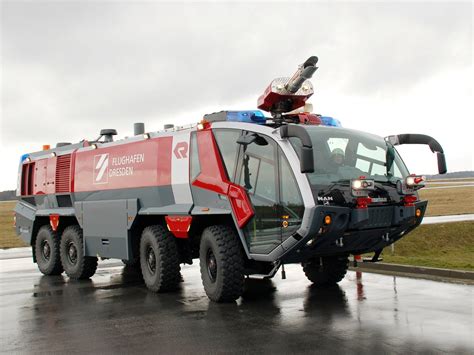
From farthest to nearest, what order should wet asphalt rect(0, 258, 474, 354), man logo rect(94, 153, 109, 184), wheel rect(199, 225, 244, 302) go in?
man logo rect(94, 153, 109, 184) < wheel rect(199, 225, 244, 302) < wet asphalt rect(0, 258, 474, 354)

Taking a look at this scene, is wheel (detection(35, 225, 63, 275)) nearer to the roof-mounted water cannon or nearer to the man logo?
the man logo

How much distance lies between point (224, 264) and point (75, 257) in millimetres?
5583

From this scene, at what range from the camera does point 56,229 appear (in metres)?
13.7

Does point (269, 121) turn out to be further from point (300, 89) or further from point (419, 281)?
point (419, 281)

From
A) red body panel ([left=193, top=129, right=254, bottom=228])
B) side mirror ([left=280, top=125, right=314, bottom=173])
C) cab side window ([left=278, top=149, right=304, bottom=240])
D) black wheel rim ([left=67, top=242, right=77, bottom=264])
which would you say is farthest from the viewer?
black wheel rim ([left=67, top=242, right=77, bottom=264])

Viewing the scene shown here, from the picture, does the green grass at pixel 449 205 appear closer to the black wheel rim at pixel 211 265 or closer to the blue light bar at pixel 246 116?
the blue light bar at pixel 246 116

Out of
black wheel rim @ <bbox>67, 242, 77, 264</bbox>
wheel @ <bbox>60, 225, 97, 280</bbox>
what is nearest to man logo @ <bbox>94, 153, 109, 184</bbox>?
wheel @ <bbox>60, 225, 97, 280</bbox>

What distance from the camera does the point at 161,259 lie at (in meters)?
10.1

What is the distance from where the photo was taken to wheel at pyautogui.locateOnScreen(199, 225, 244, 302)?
343 inches

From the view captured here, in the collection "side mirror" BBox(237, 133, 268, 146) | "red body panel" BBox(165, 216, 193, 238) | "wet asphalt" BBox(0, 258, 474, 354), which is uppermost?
"side mirror" BBox(237, 133, 268, 146)

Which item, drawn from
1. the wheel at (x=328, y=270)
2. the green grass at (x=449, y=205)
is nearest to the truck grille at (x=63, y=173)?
the wheel at (x=328, y=270)

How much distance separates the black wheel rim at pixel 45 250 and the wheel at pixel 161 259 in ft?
15.0

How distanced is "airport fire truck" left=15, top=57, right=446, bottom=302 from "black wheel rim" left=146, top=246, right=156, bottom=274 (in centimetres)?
2

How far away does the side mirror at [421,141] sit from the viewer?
8945 mm
